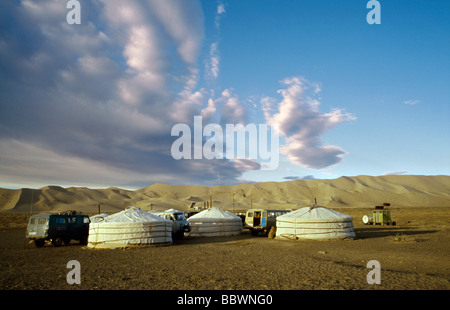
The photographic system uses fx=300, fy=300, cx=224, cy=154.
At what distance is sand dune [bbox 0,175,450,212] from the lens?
305 feet

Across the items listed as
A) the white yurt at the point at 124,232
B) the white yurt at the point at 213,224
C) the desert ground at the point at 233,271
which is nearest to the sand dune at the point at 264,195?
the white yurt at the point at 213,224

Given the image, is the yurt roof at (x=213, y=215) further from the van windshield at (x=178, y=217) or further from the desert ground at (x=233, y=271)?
the desert ground at (x=233, y=271)

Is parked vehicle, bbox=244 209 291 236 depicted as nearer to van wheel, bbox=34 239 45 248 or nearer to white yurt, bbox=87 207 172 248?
white yurt, bbox=87 207 172 248

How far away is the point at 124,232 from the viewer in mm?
15961

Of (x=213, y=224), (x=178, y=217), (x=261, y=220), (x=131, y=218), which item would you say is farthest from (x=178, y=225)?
(x=261, y=220)

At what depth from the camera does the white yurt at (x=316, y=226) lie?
19.1 meters

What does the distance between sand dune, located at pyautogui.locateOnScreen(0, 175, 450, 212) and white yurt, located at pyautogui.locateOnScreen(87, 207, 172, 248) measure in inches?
2593

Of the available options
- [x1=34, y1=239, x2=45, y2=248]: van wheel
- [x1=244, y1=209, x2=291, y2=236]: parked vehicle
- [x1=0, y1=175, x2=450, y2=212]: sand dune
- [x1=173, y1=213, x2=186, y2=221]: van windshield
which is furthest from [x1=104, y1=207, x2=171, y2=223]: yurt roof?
[x1=0, y1=175, x2=450, y2=212]: sand dune

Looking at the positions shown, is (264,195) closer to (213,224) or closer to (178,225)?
(213,224)

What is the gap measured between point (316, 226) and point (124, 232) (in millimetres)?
11653
